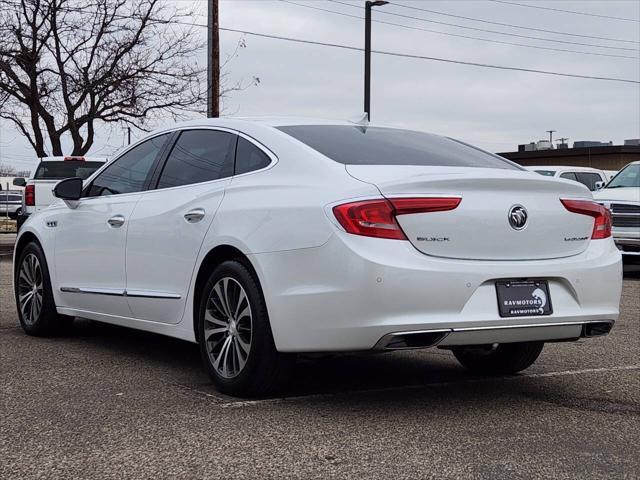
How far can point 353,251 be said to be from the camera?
4.62m

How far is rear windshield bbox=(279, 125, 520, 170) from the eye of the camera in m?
5.29

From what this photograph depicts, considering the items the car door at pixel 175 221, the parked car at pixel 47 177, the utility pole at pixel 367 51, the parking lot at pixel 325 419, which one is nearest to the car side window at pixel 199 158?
the car door at pixel 175 221

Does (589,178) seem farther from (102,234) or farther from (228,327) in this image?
(228,327)

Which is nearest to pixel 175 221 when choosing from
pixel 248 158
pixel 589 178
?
pixel 248 158

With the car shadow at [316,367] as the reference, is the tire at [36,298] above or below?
→ above

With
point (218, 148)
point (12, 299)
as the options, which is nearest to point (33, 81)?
point (12, 299)

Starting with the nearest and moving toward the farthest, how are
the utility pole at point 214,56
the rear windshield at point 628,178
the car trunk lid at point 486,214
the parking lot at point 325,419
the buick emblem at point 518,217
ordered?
the parking lot at point 325,419, the car trunk lid at point 486,214, the buick emblem at point 518,217, the rear windshield at point 628,178, the utility pole at point 214,56

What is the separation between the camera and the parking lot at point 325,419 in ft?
13.2

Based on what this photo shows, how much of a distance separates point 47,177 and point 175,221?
1223cm

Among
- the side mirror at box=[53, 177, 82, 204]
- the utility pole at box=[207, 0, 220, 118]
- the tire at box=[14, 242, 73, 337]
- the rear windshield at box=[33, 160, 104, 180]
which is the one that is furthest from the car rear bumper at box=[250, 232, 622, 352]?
A: the utility pole at box=[207, 0, 220, 118]

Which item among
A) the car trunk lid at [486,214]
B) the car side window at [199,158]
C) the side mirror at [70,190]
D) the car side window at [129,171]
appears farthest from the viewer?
the side mirror at [70,190]

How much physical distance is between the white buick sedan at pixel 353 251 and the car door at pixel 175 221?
1cm

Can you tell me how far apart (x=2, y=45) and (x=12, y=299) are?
15572 mm

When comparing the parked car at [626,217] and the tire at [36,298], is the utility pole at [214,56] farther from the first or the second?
the tire at [36,298]
